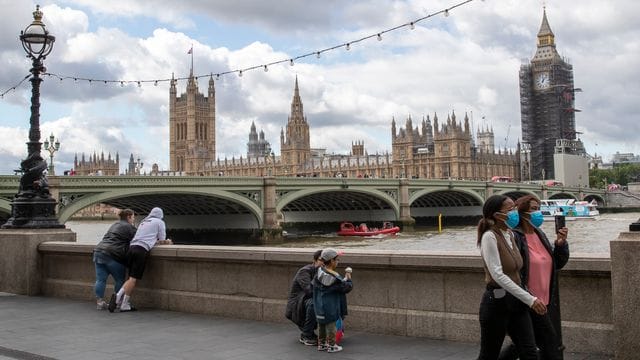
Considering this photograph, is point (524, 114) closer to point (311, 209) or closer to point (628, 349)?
point (311, 209)

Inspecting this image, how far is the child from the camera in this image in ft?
21.7

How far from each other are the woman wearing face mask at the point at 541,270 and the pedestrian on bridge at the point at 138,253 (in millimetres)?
5523

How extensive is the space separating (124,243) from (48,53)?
12.9ft

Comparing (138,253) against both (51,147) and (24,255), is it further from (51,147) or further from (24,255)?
(51,147)

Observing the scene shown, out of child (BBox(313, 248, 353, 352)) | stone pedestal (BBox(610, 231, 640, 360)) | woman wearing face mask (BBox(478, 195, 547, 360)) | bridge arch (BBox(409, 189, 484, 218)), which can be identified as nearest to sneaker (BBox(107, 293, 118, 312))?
child (BBox(313, 248, 353, 352))

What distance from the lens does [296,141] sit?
148 m

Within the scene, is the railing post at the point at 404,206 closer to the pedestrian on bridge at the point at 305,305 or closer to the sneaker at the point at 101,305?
the sneaker at the point at 101,305

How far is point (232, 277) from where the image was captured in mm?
8773

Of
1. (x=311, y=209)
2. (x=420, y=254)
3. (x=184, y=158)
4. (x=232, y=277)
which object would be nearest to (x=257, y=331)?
(x=232, y=277)

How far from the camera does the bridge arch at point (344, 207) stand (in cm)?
5746

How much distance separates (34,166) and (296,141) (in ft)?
449

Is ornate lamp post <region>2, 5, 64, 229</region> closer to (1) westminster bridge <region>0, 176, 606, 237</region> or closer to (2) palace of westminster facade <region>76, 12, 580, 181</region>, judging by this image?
(1) westminster bridge <region>0, 176, 606, 237</region>

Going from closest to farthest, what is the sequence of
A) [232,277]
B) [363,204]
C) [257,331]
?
[257,331], [232,277], [363,204]

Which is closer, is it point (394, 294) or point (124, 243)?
point (394, 294)
